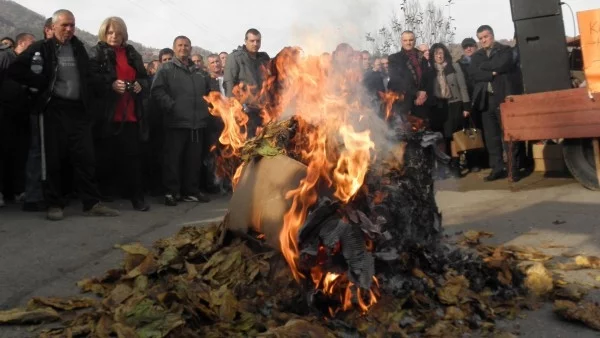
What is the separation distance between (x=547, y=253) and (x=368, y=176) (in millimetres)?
2290

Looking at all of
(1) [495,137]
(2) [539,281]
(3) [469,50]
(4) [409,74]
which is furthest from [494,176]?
(2) [539,281]

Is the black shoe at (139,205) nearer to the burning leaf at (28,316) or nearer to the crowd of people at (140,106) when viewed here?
the crowd of people at (140,106)

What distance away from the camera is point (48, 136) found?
679cm

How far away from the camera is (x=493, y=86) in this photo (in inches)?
405

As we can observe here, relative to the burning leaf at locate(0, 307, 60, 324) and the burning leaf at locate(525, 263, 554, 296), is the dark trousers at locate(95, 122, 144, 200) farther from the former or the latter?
the burning leaf at locate(525, 263, 554, 296)

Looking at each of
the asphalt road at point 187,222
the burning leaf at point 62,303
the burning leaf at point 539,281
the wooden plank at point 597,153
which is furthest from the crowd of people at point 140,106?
the burning leaf at point 62,303

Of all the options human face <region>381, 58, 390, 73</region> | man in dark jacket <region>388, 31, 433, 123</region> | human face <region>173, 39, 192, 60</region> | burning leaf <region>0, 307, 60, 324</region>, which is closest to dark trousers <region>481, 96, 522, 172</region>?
man in dark jacket <region>388, 31, 433, 123</region>

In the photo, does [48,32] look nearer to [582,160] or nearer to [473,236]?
[473,236]

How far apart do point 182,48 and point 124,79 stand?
127 centimetres

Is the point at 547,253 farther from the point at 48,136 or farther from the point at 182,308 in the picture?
the point at 48,136

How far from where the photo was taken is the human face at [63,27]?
6.83 metres

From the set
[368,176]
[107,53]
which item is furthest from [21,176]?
[368,176]

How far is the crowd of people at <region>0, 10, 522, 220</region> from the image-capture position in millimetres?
6859

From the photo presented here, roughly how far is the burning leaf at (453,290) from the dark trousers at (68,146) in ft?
14.8
